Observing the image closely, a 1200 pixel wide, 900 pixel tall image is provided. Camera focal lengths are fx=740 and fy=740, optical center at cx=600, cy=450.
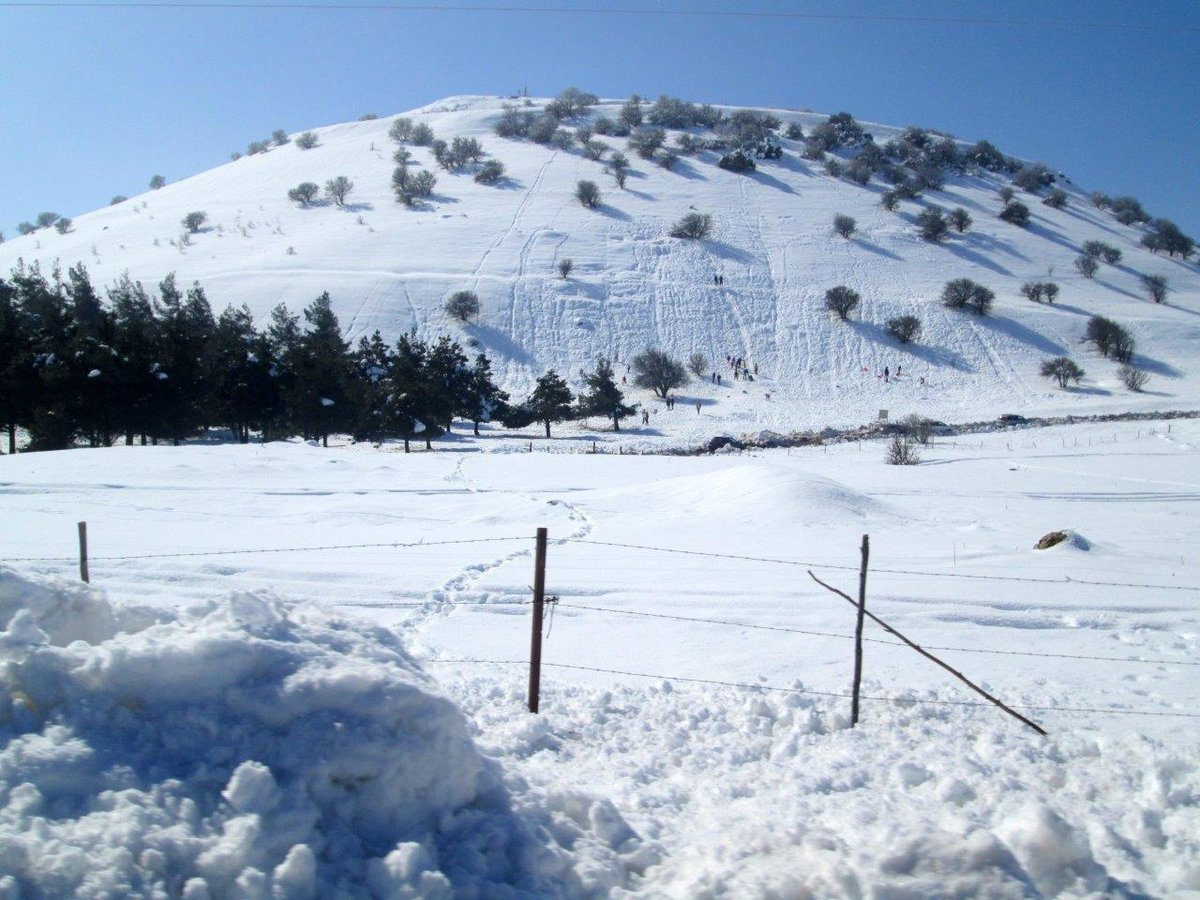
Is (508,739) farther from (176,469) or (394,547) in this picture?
(176,469)

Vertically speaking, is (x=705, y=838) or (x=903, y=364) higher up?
(x=903, y=364)

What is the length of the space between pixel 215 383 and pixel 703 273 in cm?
5004

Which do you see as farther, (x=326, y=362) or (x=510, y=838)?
(x=326, y=362)

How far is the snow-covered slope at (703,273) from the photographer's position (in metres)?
57.2

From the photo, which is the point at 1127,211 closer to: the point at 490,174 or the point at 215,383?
the point at 490,174

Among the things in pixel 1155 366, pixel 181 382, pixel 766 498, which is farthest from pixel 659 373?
pixel 1155 366

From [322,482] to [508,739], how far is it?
17.3 metres

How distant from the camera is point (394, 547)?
12773mm

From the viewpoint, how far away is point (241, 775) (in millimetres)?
3086

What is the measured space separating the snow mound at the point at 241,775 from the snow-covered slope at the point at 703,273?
1658 inches

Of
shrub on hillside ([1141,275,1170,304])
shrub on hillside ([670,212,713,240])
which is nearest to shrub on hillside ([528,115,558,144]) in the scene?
shrub on hillside ([670,212,713,240])

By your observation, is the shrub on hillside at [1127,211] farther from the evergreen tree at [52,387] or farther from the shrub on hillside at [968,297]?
the evergreen tree at [52,387]

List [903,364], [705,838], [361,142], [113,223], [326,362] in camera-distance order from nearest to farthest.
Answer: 1. [705,838]
2. [326,362]
3. [903,364]
4. [113,223]
5. [361,142]

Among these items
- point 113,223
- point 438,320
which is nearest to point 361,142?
point 113,223
